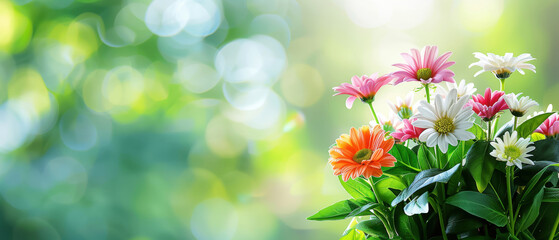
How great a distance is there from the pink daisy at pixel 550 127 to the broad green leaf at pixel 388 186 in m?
0.19

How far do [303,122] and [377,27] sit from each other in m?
0.30

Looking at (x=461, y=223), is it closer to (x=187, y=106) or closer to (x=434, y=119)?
(x=434, y=119)

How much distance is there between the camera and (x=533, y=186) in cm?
53

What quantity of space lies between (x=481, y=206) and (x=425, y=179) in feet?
0.19

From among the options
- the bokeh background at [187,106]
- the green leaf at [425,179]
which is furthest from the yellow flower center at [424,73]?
the bokeh background at [187,106]

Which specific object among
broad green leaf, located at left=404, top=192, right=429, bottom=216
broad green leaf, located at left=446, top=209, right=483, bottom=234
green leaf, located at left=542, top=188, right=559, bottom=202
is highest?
green leaf, located at left=542, top=188, right=559, bottom=202

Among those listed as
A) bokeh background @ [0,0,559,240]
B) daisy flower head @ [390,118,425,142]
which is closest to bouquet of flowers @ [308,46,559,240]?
daisy flower head @ [390,118,425,142]

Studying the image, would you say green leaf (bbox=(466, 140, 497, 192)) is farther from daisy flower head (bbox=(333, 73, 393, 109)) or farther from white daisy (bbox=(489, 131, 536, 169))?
daisy flower head (bbox=(333, 73, 393, 109))

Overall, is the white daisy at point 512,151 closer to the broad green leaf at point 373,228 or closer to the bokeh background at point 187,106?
the broad green leaf at point 373,228

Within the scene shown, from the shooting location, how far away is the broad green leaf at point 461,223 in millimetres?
526

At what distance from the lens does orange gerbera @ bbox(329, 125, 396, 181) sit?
520 millimetres

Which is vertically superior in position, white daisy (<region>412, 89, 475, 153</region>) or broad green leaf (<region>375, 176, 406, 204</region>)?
white daisy (<region>412, 89, 475, 153</region>)

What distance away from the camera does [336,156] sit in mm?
553

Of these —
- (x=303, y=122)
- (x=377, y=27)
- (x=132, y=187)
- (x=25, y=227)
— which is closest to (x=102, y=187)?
(x=132, y=187)
